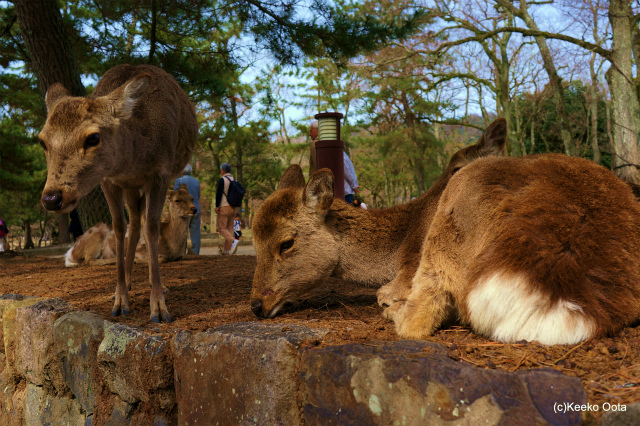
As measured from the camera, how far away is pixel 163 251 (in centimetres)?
884

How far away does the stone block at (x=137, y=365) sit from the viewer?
318 cm

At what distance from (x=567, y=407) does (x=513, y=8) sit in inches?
701

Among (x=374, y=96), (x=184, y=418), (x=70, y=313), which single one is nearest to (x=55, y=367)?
(x=70, y=313)

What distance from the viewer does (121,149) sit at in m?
3.92

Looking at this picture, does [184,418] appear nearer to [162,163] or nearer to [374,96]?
[162,163]

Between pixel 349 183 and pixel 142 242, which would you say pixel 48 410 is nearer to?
pixel 142 242

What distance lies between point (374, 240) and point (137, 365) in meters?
1.88

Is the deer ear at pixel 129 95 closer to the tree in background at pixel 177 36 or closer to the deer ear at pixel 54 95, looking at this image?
the deer ear at pixel 54 95

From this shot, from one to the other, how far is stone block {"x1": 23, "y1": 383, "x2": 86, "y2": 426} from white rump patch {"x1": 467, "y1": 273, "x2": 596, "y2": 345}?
3.19m

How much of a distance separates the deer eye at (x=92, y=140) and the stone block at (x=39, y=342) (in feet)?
4.79

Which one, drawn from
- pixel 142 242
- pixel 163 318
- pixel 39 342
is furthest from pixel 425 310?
pixel 142 242

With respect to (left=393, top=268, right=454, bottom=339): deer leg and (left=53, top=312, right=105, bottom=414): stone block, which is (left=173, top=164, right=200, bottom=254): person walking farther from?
(left=393, top=268, right=454, bottom=339): deer leg

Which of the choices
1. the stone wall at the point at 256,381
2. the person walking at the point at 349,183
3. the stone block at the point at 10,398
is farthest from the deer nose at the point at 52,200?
the person walking at the point at 349,183

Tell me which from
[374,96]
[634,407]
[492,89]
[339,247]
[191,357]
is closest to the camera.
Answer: [634,407]
